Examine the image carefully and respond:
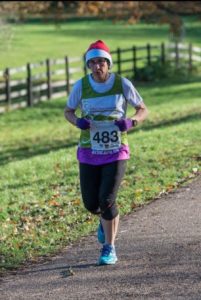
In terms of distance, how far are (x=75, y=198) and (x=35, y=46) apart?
165 feet

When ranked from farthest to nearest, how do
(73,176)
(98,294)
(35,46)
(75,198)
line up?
(35,46), (73,176), (75,198), (98,294)

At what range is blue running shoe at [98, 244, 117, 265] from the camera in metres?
7.45

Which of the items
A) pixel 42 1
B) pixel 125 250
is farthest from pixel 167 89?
pixel 125 250

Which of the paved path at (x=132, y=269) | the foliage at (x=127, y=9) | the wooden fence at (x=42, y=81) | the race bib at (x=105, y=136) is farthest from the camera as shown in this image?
the wooden fence at (x=42, y=81)

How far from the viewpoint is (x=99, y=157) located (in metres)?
7.49

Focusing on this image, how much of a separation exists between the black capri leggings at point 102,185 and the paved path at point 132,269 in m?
0.46

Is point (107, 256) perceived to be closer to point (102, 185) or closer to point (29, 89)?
point (102, 185)

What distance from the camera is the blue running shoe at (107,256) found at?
7449 millimetres

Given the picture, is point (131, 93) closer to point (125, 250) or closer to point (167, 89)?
point (125, 250)

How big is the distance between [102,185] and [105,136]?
0.42 m

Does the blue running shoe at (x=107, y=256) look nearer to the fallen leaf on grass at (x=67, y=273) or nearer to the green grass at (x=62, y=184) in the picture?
the fallen leaf on grass at (x=67, y=273)

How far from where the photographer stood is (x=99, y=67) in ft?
24.3

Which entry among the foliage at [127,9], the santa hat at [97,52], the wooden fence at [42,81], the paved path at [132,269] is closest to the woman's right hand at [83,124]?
the santa hat at [97,52]

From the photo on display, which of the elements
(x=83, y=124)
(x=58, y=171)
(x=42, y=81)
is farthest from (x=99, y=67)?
(x=42, y=81)
